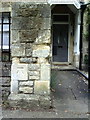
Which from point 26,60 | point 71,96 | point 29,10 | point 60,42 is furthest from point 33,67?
point 60,42

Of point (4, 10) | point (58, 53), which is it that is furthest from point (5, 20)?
point (58, 53)

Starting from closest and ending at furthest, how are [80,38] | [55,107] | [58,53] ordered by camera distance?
[55,107] → [80,38] → [58,53]

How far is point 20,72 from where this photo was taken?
23.1 feet

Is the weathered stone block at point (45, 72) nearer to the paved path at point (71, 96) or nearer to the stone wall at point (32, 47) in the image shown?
the stone wall at point (32, 47)

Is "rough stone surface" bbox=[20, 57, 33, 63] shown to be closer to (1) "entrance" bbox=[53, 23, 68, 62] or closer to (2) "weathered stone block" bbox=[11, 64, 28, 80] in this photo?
(2) "weathered stone block" bbox=[11, 64, 28, 80]

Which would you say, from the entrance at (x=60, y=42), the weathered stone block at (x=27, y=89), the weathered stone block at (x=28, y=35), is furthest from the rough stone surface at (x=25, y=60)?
the entrance at (x=60, y=42)

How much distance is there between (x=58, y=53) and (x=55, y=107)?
32.3 feet

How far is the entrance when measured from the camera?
16.6m

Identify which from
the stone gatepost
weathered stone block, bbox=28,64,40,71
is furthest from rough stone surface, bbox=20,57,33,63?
weathered stone block, bbox=28,64,40,71

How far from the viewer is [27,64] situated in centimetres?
705

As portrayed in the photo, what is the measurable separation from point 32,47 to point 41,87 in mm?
976

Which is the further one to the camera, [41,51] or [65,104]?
[65,104]

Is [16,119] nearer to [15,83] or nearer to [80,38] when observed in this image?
[15,83]

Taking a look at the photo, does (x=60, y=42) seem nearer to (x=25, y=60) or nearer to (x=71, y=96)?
(x=71, y=96)
